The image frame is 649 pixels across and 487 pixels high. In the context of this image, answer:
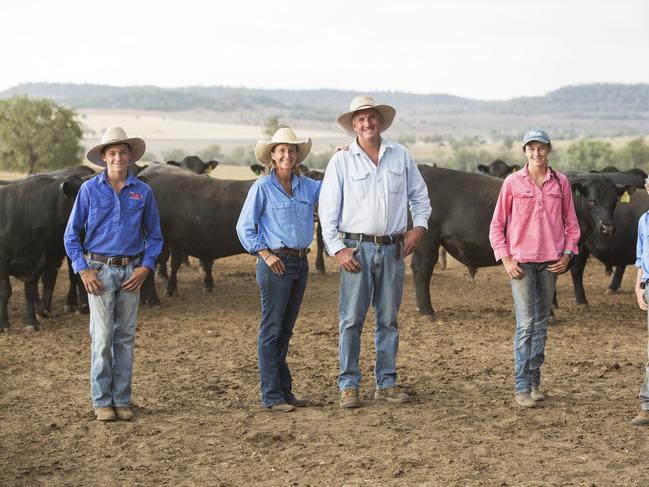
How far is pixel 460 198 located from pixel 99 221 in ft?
18.4

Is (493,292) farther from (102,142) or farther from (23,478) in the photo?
(23,478)

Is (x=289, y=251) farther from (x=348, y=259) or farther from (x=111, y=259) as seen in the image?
(x=111, y=259)

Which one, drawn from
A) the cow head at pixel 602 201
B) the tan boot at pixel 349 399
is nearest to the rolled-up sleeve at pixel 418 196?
the tan boot at pixel 349 399

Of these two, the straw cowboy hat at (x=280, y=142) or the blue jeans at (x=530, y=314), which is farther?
the blue jeans at (x=530, y=314)

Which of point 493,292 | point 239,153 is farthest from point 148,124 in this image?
point 493,292

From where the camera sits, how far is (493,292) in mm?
13414

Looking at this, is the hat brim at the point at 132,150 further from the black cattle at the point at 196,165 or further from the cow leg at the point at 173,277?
the black cattle at the point at 196,165

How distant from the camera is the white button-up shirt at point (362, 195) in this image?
6848mm

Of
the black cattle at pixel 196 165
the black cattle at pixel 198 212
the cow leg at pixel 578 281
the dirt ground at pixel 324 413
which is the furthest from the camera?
the black cattle at pixel 196 165

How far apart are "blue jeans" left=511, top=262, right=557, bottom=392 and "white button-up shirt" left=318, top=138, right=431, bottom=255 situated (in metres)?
1.03

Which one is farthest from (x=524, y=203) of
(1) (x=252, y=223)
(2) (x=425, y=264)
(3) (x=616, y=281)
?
(3) (x=616, y=281)

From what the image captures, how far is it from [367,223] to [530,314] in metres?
1.46

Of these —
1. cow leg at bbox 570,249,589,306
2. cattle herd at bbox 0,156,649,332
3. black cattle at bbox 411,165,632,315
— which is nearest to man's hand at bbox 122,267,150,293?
cattle herd at bbox 0,156,649,332

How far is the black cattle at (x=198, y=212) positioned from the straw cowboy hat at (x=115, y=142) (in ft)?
17.3
